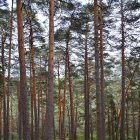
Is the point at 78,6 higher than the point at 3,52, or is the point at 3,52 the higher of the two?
the point at 78,6

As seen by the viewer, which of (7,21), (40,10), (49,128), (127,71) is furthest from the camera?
(127,71)

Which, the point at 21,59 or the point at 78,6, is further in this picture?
the point at 78,6

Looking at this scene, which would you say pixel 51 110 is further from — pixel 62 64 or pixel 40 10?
pixel 62 64

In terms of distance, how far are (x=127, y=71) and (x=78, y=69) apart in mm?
5022

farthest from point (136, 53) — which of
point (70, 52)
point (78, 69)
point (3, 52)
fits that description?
point (3, 52)

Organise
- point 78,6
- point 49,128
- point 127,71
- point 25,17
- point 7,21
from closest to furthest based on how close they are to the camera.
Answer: point 49,128
point 78,6
point 25,17
point 7,21
point 127,71

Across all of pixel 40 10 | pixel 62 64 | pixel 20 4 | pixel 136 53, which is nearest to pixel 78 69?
pixel 62 64

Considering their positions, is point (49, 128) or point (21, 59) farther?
point (21, 59)

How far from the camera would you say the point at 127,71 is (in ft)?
98.6

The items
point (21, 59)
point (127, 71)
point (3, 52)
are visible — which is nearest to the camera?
point (21, 59)

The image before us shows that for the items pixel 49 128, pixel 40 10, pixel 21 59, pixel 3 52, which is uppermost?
pixel 40 10

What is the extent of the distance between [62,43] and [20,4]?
40.6 ft

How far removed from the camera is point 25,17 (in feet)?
67.7

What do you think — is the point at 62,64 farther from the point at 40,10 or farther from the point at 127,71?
the point at 40,10
